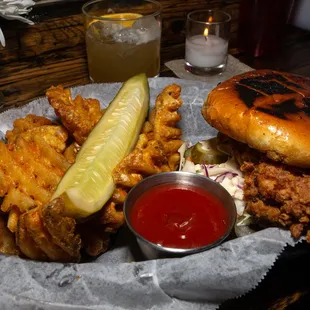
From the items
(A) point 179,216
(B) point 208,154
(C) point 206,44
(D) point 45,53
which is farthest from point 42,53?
(A) point 179,216

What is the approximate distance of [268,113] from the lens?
5.89 ft

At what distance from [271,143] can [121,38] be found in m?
1.67

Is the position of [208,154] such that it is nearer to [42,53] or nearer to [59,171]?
[59,171]

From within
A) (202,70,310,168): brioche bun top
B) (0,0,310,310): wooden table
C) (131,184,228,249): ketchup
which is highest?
(202,70,310,168): brioche bun top

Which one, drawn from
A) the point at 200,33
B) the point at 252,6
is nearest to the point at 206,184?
the point at 200,33

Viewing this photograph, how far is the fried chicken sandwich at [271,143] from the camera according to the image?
1702 millimetres

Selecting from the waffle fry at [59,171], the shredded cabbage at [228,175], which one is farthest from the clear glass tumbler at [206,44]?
the shredded cabbage at [228,175]

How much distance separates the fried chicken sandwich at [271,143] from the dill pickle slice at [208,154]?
207 millimetres

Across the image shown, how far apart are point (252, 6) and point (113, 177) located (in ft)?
9.19

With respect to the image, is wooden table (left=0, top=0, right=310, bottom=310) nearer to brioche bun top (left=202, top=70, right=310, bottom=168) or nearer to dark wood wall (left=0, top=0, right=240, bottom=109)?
dark wood wall (left=0, top=0, right=240, bottom=109)

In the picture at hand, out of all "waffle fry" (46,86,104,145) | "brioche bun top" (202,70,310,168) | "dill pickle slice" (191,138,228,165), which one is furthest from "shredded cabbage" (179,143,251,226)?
"waffle fry" (46,86,104,145)

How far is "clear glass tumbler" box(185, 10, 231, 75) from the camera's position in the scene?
352 cm

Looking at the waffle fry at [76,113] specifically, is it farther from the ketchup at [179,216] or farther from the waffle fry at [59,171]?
the ketchup at [179,216]

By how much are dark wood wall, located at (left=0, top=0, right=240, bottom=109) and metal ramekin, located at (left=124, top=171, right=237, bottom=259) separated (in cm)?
169
